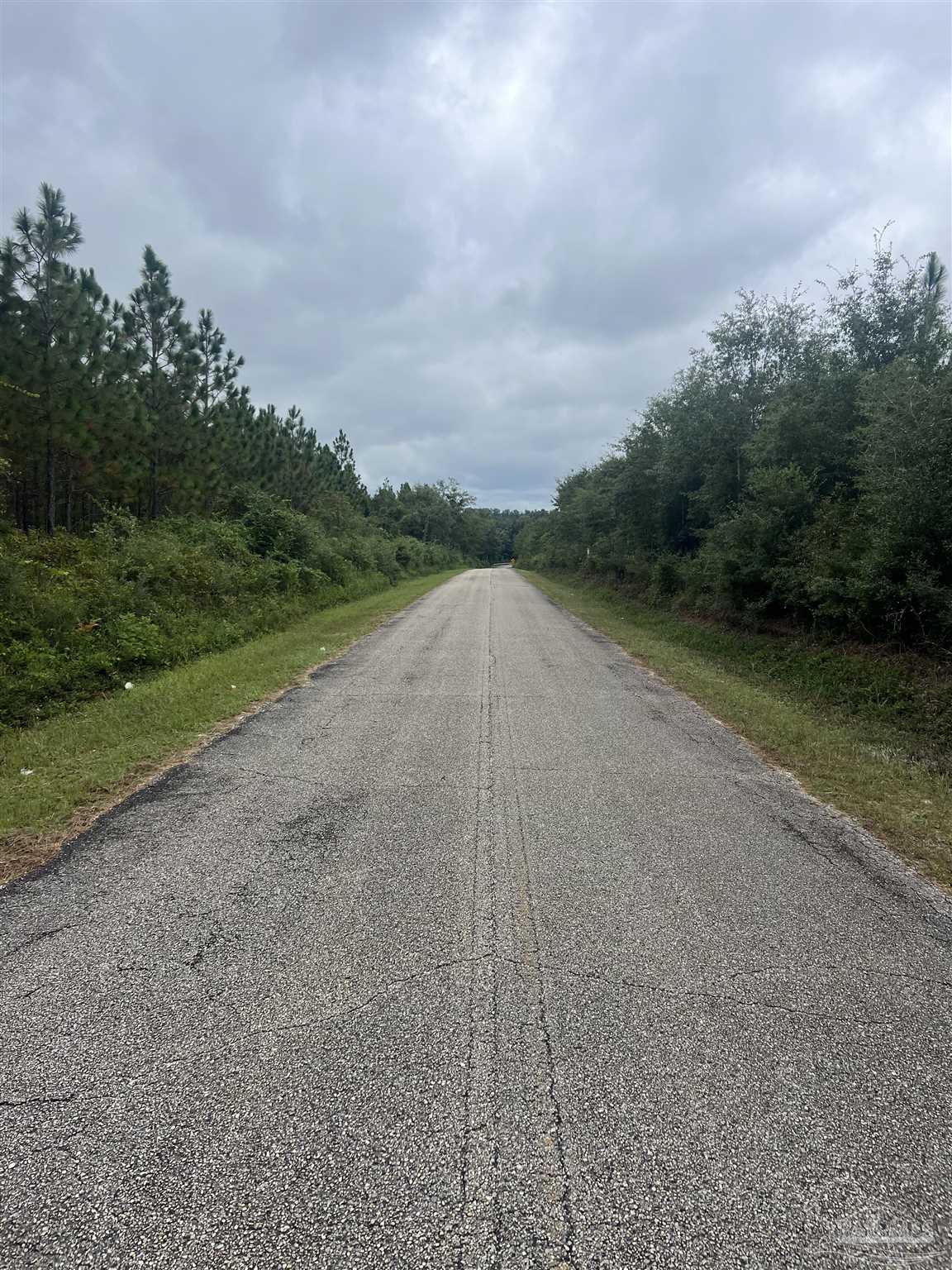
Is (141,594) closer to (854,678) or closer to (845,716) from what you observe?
(845,716)

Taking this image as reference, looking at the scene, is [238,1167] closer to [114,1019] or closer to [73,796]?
[114,1019]

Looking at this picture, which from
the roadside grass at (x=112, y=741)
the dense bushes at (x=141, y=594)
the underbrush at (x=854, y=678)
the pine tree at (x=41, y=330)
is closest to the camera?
the roadside grass at (x=112, y=741)

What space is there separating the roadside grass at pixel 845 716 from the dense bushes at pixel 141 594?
8050mm

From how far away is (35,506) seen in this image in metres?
20.7

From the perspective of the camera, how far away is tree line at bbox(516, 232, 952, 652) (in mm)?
8547

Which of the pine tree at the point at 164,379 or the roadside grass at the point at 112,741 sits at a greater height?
the pine tree at the point at 164,379

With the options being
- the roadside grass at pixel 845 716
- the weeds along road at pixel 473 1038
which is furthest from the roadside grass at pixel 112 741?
the roadside grass at pixel 845 716

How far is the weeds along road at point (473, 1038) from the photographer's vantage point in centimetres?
168

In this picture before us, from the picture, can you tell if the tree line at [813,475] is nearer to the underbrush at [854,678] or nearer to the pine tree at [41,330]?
the underbrush at [854,678]

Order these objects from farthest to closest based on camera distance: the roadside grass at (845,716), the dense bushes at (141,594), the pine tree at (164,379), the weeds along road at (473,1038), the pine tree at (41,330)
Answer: the pine tree at (164,379) → the pine tree at (41,330) → the dense bushes at (141,594) → the roadside grass at (845,716) → the weeds along road at (473,1038)

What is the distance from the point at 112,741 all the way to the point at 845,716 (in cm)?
883

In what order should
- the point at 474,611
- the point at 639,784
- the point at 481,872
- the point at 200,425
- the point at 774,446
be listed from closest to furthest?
1. the point at 481,872
2. the point at 639,784
3. the point at 774,446
4. the point at 474,611
5. the point at 200,425

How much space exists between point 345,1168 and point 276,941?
48.1 inches

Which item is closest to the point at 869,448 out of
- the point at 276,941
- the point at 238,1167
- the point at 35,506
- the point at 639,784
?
the point at 639,784
